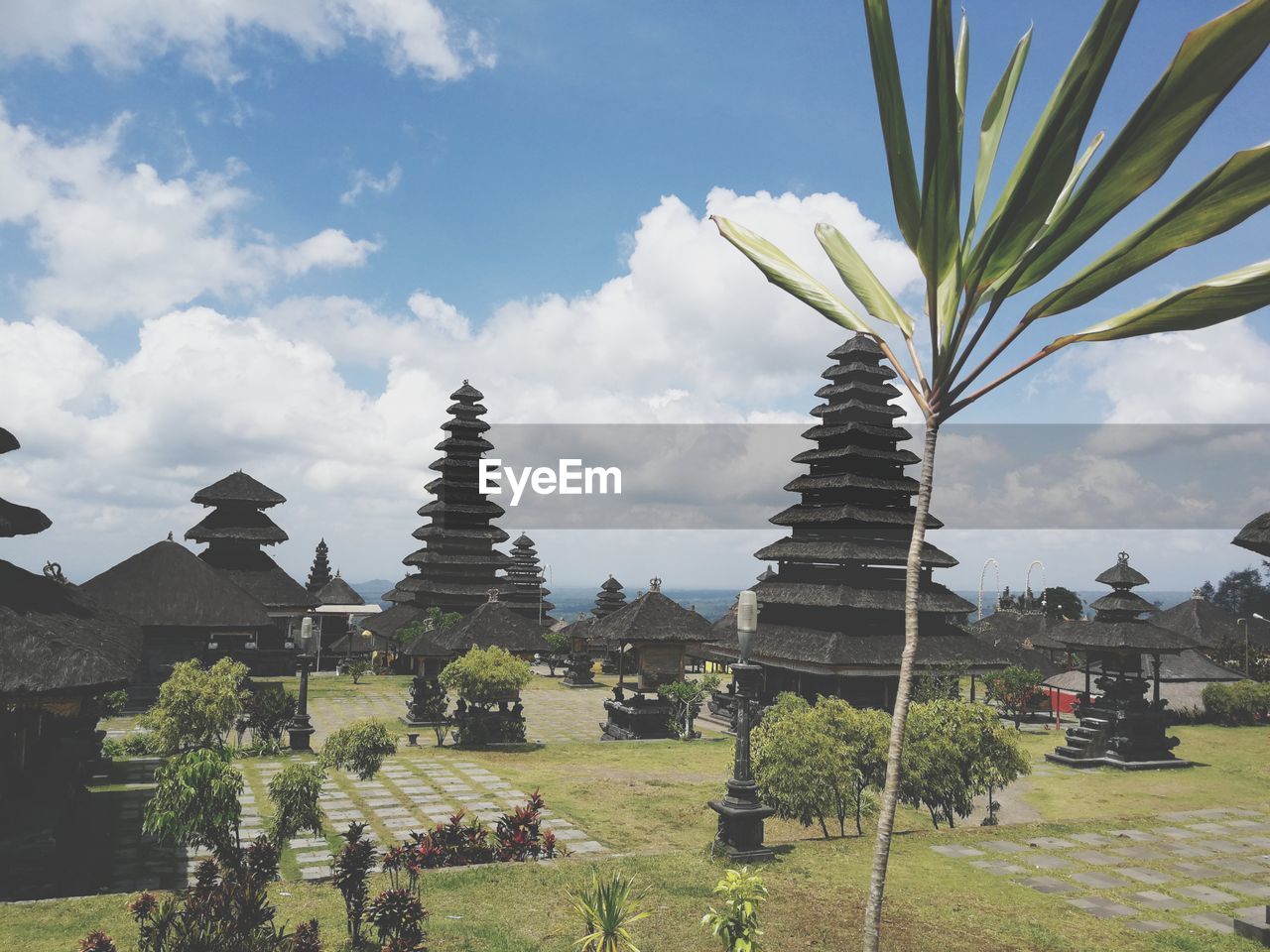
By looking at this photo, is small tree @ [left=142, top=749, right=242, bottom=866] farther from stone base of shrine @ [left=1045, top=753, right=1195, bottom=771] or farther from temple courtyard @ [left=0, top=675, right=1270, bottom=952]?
stone base of shrine @ [left=1045, top=753, right=1195, bottom=771]

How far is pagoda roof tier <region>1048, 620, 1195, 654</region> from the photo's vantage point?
2548 centimetres

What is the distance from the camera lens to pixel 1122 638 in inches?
1013

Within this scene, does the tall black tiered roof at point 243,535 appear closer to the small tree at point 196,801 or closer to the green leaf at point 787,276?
the small tree at point 196,801

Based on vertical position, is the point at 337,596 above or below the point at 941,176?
below

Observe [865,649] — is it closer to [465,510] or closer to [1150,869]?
[1150,869]

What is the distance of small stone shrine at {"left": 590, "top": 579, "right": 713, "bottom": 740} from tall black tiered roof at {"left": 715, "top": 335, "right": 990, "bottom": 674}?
129 inches

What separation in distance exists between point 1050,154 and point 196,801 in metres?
10.5

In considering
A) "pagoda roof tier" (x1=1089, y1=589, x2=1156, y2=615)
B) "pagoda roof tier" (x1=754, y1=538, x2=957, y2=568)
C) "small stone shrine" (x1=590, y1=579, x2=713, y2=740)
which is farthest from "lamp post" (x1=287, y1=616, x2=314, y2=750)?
"pagoda roof tier" (x1=1089, y1=589, x2=1156, y2=615)

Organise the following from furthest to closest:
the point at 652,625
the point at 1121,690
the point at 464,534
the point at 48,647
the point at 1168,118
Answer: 1. the point at 464,534
2. the point at 652,625
3. the point at 1121,690
4. the point at 48,647
5. the point at 1168,118

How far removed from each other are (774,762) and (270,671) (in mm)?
34064

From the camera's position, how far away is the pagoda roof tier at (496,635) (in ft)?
89.1

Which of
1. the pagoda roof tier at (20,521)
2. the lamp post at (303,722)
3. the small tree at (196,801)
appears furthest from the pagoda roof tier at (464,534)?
the small tree at (196,801)

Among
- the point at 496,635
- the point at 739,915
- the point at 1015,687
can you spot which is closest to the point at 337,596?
the point at 496,635

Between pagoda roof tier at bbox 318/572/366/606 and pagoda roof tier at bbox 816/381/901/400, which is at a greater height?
pagoda roof tier at bbox 816/381/901/400
